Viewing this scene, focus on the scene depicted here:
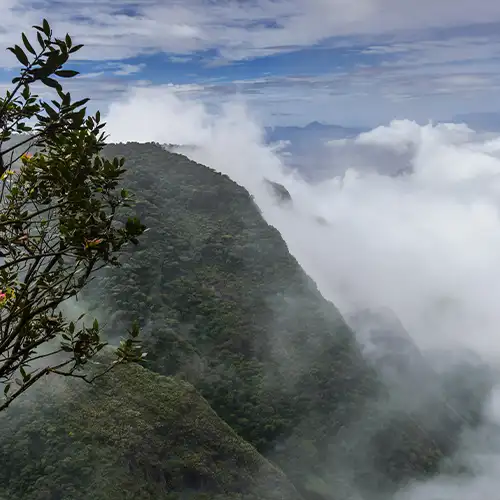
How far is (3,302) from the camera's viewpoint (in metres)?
8.42

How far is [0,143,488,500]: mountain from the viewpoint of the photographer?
146 ft

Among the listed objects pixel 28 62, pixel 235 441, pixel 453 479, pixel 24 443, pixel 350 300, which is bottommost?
pixel 28 62

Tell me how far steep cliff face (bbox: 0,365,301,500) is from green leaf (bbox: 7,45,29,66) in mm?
39998

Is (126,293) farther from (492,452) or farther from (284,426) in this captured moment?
(492,452)

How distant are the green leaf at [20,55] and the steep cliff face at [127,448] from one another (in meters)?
40.0

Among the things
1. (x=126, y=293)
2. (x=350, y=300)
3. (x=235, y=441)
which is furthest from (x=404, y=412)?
→ (x=350, y=300)

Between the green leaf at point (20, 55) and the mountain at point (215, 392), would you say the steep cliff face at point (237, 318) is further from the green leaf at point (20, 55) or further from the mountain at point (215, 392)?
the green leaf at point (20, 55)

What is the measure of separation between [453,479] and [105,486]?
82295 millimetres

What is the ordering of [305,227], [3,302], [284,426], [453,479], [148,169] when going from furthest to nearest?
[305,227]
[148,169]
[453,479]
[284,426]
[3,302]

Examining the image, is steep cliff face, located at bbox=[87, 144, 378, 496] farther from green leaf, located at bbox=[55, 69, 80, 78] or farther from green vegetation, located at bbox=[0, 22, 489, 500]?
green leaf, located at bbox=[55, 69, 80, 78]

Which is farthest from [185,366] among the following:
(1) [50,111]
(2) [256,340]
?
(1) [50,111]

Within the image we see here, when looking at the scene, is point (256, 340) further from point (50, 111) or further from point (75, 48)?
point (75, 48)

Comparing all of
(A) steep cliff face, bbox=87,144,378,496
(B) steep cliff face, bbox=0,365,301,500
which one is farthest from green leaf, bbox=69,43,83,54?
(A) steep cliff face, bbox=87,144,378,496

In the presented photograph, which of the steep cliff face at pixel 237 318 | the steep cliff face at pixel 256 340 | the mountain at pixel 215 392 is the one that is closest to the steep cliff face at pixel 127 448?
the mountain at pixel 215 392
